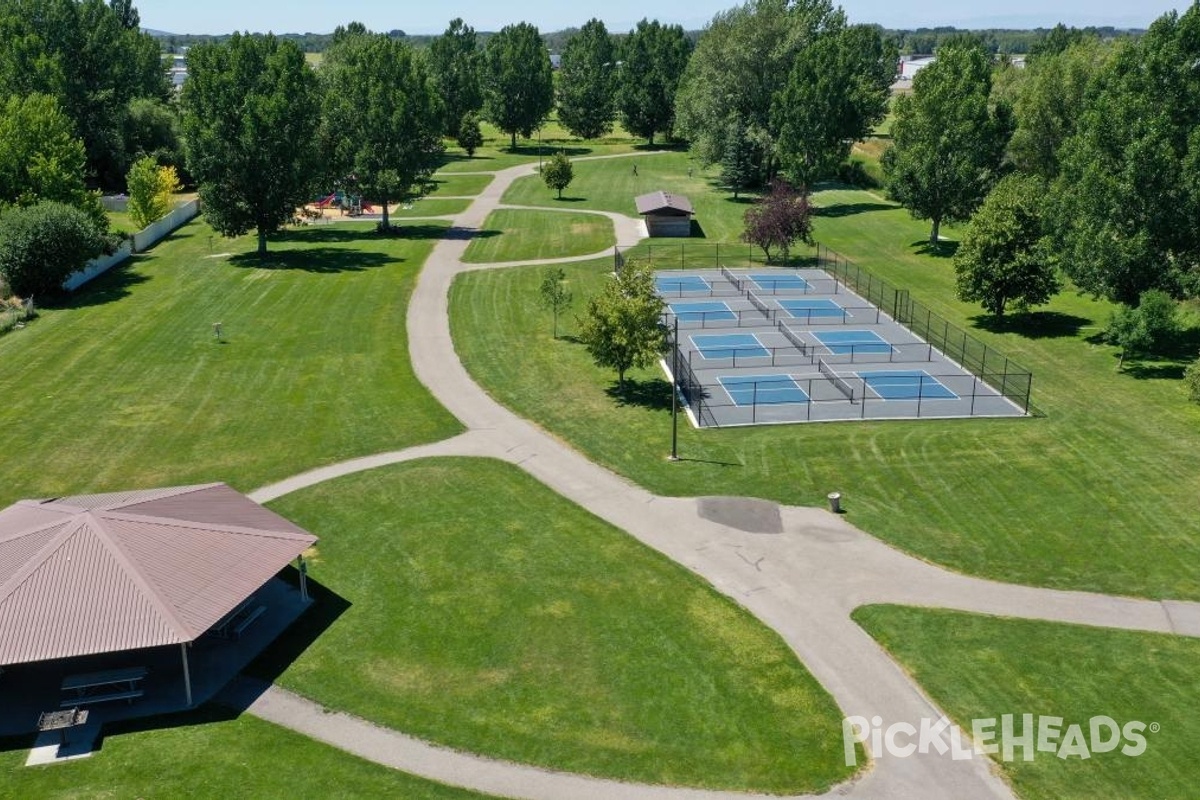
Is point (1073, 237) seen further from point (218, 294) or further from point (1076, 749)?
point (218, 294)

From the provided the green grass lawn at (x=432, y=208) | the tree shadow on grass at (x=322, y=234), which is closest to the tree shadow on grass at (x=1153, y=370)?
the tree shadow on grass at (x=322, y=234)

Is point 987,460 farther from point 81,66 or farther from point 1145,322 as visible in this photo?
point 81,66

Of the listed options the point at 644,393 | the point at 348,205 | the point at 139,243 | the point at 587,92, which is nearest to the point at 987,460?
the point at 644,393

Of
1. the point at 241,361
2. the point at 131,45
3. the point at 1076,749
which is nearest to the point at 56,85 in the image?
the point at 131,45

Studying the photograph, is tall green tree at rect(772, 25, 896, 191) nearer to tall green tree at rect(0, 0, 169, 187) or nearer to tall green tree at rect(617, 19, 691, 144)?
tall green tree at rect(617, 19, 691, 144)

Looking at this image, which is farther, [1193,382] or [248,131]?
[248,131]

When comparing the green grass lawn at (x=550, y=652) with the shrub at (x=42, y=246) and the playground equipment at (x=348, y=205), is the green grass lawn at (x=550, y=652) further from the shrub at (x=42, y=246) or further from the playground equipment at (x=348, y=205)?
the playground equipment at (x=348, y=205)

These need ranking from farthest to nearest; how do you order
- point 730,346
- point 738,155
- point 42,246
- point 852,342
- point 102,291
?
point 738,155, point 102,291, point 42,246, point 852,342, point 730,346
